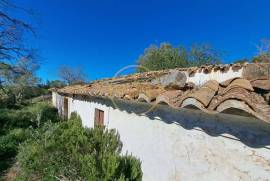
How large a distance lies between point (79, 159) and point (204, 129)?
12.6 feet

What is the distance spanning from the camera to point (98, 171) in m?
5.11

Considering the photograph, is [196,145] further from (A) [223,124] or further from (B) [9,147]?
(B) [9,147]

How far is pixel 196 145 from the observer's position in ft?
11.9

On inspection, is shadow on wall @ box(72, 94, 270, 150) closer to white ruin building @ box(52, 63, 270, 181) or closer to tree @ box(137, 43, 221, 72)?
white ruin building @ box(52, 63, 270, 181)

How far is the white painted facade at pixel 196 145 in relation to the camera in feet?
8.86

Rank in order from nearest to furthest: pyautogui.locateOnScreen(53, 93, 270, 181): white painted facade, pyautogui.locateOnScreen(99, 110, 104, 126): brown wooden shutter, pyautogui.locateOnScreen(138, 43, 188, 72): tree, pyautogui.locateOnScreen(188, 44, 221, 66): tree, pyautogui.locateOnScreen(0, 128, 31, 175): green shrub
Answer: pyautogui.locateOnScreen(53, 93, 270, 181): white painted facade < pyautogui.locateOnScreen(99, 110, 104, 126): brown wooden shutter < pyautogui.locateOnScreen(0, 128, 31, 175): green shrub < pyautogui.locateOnScreen(138, 43, 188, 72): tree < pyautogui.locateOnScreen(188, 44, 221, 66): tree

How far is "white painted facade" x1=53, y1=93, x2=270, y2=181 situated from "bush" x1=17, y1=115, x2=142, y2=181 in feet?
1.71

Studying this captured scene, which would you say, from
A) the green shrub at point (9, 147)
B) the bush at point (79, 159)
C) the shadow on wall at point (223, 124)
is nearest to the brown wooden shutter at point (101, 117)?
the bush at point (79, 159)

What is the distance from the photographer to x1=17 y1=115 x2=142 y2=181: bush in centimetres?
517

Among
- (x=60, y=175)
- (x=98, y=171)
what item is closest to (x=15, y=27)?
(x=60, y=175)

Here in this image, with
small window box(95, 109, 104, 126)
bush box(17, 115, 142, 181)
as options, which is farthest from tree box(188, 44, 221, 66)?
bush box(17, 115, 142, 181)

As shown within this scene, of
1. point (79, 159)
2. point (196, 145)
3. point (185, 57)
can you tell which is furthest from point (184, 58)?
point (196, 145)

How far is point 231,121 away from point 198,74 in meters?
5.69

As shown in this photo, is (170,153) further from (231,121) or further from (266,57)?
(266,57)
